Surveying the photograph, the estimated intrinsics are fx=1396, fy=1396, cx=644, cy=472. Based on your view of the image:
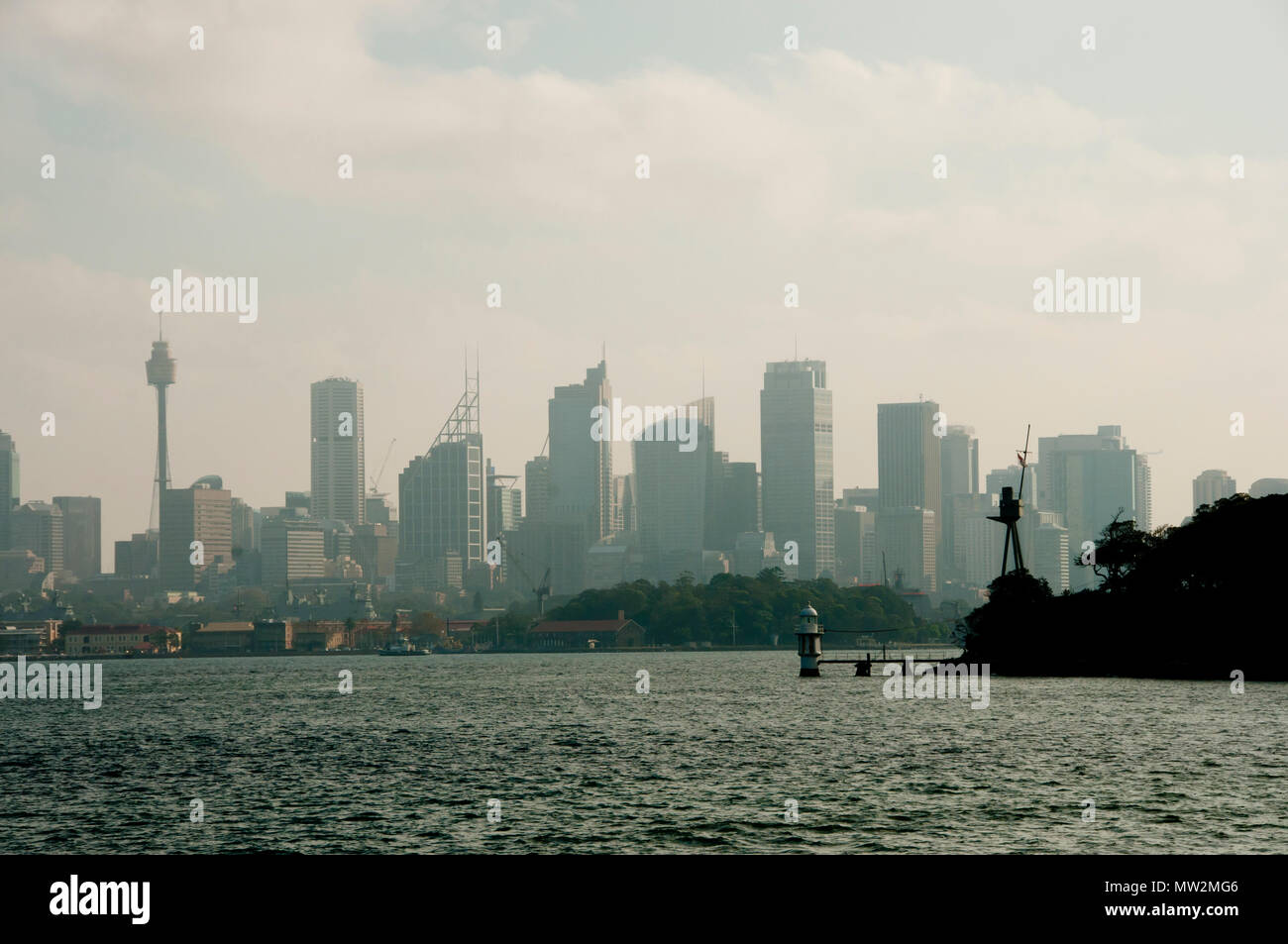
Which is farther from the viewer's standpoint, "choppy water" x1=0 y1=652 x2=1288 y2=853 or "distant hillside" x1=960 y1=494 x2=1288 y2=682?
"distant hillside" x1=960 y1=494 x2=1288 y2=682

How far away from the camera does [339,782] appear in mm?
60500

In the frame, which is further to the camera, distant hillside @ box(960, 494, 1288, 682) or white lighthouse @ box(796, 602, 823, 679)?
white lighthouse @ box(796, 602, 823, 679)

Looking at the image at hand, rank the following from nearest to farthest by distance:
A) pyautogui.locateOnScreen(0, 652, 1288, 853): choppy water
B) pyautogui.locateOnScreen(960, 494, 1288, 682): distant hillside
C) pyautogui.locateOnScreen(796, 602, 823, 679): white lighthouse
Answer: pyautogui.locateOnScreen(0, 652, 1288, 853): choppy water
pyautogui.locateOnScreen(960, 494, 1288, 682): distant hillside
pyautogui.locateOnScreen(796, 602, 823, 679): white lighthouse

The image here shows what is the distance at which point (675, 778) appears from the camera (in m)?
59.6

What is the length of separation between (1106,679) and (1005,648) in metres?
24.4

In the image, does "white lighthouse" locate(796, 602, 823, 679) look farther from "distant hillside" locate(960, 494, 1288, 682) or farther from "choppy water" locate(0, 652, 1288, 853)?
"choppy water" locate(0, 652, 1288, 853)

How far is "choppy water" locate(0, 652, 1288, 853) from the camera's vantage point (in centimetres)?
4334

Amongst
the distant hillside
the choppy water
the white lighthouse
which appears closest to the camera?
the choppy water

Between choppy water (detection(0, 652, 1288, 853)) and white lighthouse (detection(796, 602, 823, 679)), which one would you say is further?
white lighthouse (detection(796, 602, 823, 679))

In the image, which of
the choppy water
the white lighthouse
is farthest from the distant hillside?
the white lighthouse
